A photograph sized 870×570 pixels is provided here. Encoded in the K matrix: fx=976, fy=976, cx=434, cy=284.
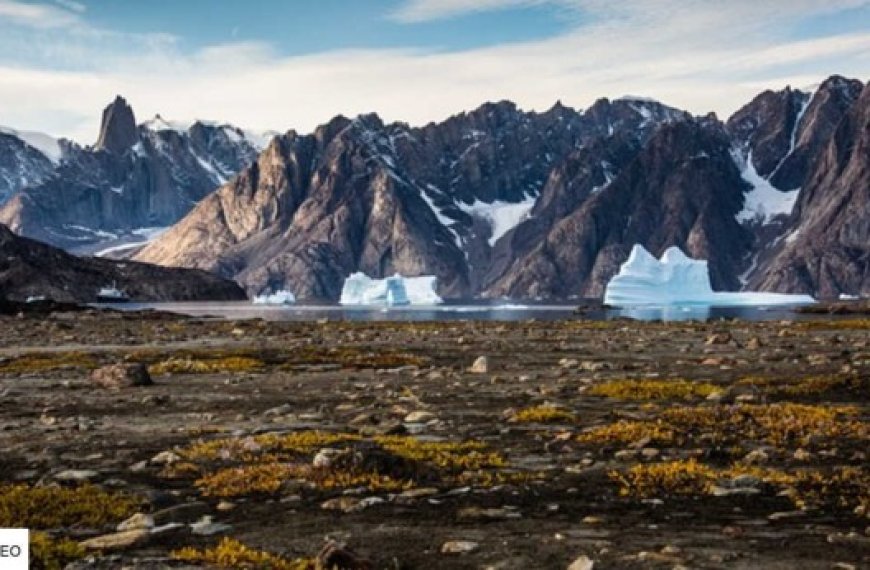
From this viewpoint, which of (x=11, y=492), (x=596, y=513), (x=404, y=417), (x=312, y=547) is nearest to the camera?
(x=312, y=547)

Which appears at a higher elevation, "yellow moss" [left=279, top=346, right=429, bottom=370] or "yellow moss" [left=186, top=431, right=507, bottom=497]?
"yellow moss" [left=186, top=431, right=507, bottom=497]

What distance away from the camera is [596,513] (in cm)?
1107

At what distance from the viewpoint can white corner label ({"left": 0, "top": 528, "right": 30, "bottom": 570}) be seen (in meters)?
8.48

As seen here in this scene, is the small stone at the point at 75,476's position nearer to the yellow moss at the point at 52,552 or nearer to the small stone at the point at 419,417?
the yellow moss at the point at 52,552

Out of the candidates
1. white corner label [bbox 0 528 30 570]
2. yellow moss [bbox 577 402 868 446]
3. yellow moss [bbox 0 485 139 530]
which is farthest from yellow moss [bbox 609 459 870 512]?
white corner label [bbox 0 528 30 570]

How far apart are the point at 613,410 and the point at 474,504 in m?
9.21

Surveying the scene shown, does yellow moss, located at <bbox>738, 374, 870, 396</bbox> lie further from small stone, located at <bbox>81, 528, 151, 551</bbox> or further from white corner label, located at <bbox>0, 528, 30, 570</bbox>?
white corner label, located at <bbox>0, 528, 30, 570</bbox>

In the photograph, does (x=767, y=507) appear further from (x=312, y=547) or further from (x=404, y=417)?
(x=404, y=417)

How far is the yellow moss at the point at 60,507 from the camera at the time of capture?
10.9 meters

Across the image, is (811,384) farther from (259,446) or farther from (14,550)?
(14,550)

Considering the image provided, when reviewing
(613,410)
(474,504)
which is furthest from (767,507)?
(613,410)

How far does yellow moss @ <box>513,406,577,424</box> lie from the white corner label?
1124 cm

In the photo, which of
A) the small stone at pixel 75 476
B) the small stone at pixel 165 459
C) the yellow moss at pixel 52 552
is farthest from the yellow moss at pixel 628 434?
the yellow moss at pixel 52 552

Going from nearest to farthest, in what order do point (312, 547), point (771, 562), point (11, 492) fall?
point (771, 562), point (312, 547), point (11, 492)
